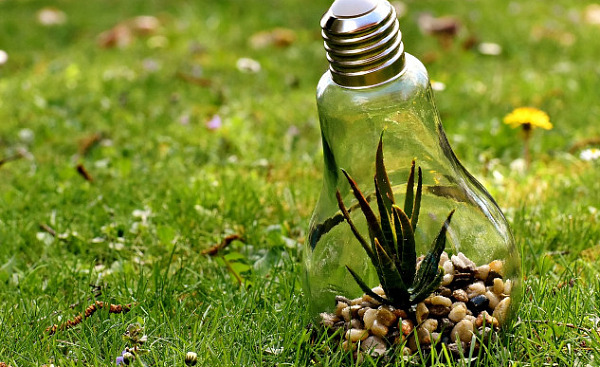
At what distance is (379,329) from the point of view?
168cm

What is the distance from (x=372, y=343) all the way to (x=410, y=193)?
349 mm

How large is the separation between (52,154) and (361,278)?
2286 mm

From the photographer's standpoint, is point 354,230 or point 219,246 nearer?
point 354,230

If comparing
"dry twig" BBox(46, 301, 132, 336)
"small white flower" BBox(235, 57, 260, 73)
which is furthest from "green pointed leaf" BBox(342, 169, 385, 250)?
"small white flower" BBox(235, 57, 260, 73)

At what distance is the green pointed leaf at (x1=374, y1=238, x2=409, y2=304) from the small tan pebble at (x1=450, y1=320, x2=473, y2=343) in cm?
13

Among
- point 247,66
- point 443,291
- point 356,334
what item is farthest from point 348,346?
point 247,66

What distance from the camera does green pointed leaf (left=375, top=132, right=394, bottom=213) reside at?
Result: 1.65 metres

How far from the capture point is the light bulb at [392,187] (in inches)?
66.2

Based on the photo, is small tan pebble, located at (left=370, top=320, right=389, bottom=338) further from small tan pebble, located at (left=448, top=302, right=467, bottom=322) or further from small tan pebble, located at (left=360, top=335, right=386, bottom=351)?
small tan pebble, located at (left=448, top=302, right=467, bottom=322)

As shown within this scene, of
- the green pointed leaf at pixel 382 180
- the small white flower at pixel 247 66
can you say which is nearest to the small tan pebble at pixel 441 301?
the green pointed leaf at pixel 382 180

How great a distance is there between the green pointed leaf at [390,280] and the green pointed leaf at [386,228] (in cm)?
3

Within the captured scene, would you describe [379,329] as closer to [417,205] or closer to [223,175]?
Answer: [417,205]

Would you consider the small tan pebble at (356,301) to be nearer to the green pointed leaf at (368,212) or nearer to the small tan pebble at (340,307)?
the small tan pebble at (340,307)

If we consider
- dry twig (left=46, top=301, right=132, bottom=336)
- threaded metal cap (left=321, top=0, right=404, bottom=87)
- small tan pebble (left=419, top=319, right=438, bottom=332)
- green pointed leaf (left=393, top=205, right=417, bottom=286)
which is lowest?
dry twig (left=46, top=301, right=132, bottom=336)
